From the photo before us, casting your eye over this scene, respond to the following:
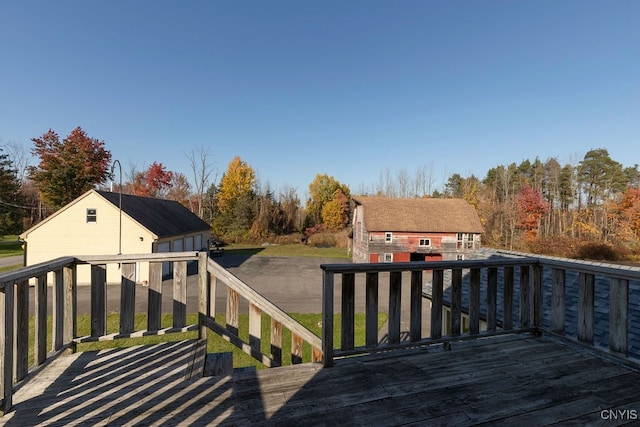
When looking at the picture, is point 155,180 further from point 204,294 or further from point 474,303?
point 474,303

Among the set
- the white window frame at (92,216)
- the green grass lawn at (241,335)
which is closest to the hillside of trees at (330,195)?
the white window frame at (92,216)

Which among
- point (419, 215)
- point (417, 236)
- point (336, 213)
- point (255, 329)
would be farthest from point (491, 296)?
point (336, 213)

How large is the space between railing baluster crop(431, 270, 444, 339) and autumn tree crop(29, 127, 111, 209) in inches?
1278

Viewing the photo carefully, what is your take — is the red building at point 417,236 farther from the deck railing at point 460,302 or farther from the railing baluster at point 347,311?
the railing baluster at point 347,311

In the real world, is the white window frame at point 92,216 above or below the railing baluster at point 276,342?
above

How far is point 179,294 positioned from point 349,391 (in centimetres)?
182

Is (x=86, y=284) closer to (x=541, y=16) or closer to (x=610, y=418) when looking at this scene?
(x=610, y=418)

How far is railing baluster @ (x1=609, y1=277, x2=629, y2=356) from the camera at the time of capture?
2402mm

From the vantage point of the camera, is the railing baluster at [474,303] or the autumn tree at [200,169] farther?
the autumn tree at [200,169]

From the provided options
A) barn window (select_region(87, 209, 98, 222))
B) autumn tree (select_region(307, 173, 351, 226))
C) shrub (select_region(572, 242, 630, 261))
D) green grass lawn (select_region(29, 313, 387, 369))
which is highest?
autumn tree (select_region(307, 173, 351, 226))

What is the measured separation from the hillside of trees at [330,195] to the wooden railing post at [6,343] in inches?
857

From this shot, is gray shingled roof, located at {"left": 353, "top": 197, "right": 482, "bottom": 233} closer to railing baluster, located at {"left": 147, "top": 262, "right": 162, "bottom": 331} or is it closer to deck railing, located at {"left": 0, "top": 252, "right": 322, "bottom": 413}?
deck railing, located at {"left": 0, "top": 252, "right": 322, "bottom": 413}

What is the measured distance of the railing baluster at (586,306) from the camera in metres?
2.63

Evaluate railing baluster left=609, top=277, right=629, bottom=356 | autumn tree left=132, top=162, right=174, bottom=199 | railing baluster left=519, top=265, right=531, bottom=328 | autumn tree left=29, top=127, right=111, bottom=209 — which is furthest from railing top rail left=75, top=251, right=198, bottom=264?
autumn tree left=132, top=162, right=174, bottom=199
